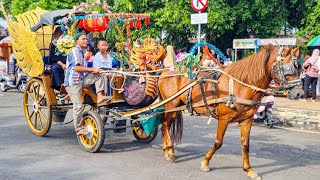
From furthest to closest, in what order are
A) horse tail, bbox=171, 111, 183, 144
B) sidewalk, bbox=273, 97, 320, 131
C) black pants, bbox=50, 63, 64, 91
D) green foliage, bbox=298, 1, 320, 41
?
green foliage, bbox=298, 1, 320, 41, sidewalk, bbox=273, 97, 320, 131, black pants, bbox=50, 63, 64, 91, horse tail, bbox=171, 111, 183, 144

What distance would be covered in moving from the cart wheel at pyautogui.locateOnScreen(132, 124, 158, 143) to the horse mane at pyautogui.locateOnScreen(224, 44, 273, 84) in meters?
2.56

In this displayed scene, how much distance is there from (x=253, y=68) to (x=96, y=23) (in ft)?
11.4

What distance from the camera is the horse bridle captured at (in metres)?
5.72

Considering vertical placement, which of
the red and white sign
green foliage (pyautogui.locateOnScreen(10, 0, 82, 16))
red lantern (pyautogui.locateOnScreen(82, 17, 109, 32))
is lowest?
red lantern (pyautogui.locateOnScreen(82, 17, 109, 32))

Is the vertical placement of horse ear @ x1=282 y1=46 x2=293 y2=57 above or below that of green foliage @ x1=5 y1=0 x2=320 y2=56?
below

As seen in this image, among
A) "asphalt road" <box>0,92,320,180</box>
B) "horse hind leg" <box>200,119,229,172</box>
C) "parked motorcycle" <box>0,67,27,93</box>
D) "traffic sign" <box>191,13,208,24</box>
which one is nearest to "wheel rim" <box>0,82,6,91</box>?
"parked motorcycle" <box>0,67,27,93</box>

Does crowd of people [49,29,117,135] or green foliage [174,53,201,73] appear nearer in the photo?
green foliage [174,53,201,73]

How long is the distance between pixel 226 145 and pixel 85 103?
8.54 ft

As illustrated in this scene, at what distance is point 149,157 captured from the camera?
24.0 ft

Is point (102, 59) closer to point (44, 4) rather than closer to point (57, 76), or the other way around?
point (57, 76)

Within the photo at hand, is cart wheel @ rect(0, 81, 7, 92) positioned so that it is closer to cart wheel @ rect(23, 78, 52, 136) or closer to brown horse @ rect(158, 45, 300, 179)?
cart wheel @ rect(23, 78, 52, 136)

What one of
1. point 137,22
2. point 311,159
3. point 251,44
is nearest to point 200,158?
point 311,159

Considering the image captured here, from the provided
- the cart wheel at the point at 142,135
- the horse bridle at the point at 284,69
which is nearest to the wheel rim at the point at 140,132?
the cart wheel at the point at 142,135

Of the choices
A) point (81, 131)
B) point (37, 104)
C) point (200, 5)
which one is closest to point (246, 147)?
point (81, 131)
